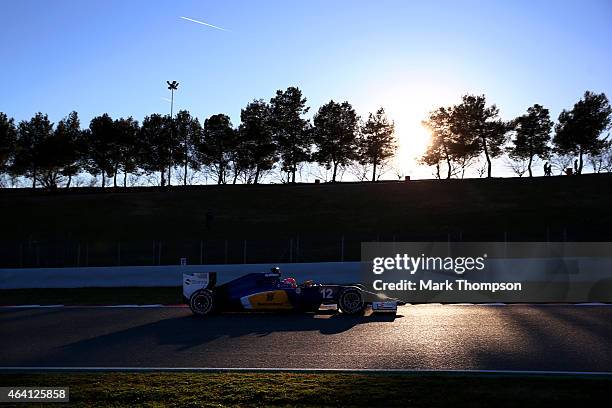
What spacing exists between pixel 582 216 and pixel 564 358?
34017 mm

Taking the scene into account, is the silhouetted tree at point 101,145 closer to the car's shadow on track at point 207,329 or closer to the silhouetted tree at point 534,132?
the silhouetted tree at point 534,132

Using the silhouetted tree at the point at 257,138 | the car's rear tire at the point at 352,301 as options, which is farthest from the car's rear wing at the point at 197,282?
the silhouetted tree at the point at 257,138

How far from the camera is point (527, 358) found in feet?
29.5

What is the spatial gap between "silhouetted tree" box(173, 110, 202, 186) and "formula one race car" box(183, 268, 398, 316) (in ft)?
188

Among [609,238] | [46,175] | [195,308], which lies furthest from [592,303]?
[46,175]

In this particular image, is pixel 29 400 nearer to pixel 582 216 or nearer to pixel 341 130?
pixel 582 216

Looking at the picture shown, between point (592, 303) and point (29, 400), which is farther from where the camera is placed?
point (592, 303)

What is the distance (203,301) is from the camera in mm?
14211

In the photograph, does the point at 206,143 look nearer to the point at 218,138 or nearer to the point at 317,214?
the point at 218,138

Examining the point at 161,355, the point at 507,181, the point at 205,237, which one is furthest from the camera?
the point at 507,181

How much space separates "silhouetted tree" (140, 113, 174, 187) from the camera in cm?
6894

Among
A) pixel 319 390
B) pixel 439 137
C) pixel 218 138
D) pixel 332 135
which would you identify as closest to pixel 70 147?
pixel 218 138

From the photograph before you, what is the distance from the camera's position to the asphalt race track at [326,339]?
29.6ft

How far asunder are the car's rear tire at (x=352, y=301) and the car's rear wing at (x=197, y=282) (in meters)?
3.27
